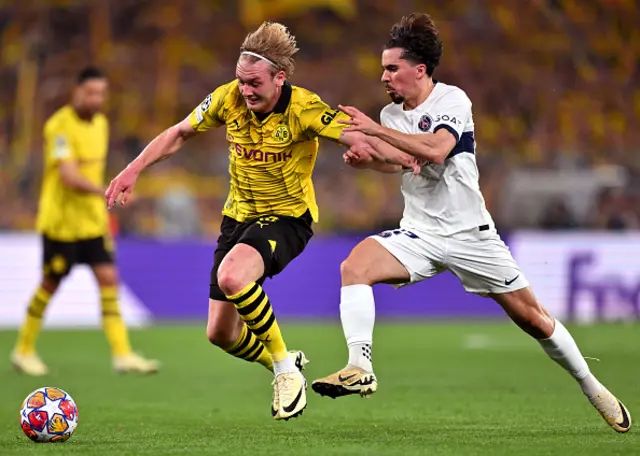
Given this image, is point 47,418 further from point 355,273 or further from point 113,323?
point 113,323

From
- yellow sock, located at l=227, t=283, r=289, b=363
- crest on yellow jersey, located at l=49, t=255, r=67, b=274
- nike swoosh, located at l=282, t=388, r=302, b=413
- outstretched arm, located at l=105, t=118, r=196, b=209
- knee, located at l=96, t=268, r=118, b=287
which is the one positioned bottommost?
knee, located at l=96, t=268, r=118, b=287

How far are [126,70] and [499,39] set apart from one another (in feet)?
24.3

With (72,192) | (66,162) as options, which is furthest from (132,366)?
(66,162)

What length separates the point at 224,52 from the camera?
24.9m

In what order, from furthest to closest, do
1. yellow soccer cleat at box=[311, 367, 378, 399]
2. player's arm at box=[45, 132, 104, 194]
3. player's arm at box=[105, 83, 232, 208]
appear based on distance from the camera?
1. player's arm at box=[45, 132, 104, 194]
2. player's arm at box=[105, 83, 232, 208]
3. yellow soccer cleat at box=[311, 367, 378, 399]

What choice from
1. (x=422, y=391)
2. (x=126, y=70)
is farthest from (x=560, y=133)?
(x=422, y=391)

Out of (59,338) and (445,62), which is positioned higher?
(445,62)

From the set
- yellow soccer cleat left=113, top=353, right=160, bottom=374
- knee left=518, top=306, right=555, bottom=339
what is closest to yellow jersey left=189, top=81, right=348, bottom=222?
knee left=518, top=306, right=555, bottom=339

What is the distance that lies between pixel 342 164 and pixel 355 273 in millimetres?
14338

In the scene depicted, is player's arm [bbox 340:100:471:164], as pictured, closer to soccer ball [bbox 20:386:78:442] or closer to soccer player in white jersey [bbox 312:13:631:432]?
soccer player in white jersey [bbox 312:13:631:432]

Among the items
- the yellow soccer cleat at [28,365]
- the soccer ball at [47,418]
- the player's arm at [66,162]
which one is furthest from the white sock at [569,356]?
the yellow soccer cleat at [28,365]

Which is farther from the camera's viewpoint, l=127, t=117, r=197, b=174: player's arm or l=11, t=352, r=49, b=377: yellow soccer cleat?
l=11, t=352, r=49, b=377: yellow soccer cleat

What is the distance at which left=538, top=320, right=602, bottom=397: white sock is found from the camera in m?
6.62

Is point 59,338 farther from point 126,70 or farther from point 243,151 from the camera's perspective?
point 126,70
